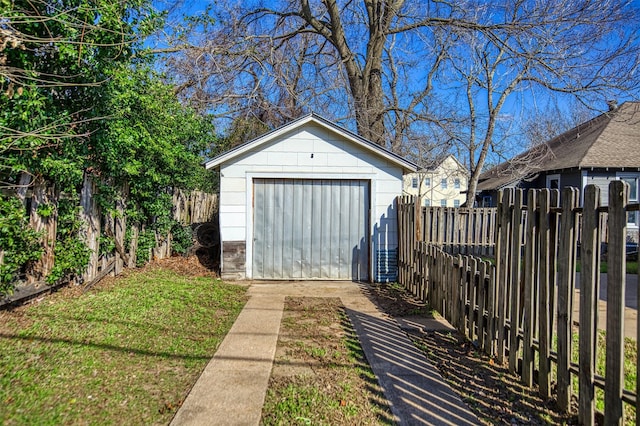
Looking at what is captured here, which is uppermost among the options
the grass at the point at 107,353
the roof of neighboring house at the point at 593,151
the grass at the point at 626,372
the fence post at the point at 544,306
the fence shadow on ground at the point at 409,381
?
the roof of neighboring house at the point at 593,151

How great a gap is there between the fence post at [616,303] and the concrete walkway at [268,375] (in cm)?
90

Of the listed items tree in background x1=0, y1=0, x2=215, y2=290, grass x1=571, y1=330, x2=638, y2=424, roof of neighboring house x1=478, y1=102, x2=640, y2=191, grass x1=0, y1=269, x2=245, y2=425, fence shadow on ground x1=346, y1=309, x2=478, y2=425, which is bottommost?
grass x1=571, y1=330, x2=638, y2=424

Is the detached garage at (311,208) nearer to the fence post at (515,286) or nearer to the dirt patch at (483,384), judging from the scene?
the dirt patch at (483,384)

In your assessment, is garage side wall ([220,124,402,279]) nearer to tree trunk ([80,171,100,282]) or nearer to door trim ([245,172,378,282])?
door trim ([245,172,378,282])

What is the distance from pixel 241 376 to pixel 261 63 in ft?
36.6

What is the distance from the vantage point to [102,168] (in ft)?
22.3

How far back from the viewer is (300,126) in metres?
8.34

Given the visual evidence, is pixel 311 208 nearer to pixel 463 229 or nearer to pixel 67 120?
pixel 67 120

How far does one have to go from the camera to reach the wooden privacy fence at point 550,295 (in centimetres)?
253

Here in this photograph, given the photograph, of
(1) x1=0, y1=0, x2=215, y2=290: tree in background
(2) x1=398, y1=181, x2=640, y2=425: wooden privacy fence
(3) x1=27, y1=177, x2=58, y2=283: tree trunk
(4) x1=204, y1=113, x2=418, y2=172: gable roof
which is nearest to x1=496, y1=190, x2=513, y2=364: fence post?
(2) x1=398, y1=181, x2=640, y2=425: wooden privacy fence

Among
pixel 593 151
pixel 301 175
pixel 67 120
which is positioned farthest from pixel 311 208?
pixel 593 151

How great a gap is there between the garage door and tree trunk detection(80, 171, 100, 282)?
2.92 m

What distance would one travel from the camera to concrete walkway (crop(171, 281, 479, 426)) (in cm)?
301

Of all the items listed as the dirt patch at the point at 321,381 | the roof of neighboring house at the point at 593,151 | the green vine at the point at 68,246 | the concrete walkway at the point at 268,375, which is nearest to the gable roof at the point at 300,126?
the green vine at the point at 68,246
